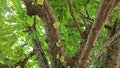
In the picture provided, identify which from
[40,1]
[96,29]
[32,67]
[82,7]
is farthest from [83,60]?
[32,67]

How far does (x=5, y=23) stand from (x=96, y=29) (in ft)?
4.33

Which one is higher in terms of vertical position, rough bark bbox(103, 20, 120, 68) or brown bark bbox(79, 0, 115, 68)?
brown bark bbox(79, 0, 115, 68)

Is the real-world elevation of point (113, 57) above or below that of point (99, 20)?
below

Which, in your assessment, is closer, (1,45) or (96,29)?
(96,29)

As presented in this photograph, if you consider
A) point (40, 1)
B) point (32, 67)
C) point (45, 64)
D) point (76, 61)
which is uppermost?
point (40, 1)

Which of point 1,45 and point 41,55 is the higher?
point 1,45

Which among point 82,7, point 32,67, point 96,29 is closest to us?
point 96,29

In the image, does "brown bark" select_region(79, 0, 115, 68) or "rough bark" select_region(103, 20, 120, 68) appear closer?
"brown bark" select_region(79, 0, 115, 68)

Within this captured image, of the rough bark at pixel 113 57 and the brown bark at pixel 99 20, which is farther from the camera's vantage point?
the rough bark at pixel 113 57

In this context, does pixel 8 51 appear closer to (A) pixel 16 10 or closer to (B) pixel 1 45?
(B) pixel 1 45

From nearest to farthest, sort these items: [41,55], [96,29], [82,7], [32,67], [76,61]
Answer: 1. [96,29]
2. [76,61]
3. [82,7]
4. [41,55]
5. [32,67]

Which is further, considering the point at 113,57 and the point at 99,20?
the point at 113,57

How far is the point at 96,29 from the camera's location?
1487 millimetres

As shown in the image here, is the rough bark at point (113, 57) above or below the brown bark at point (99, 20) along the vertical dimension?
below
